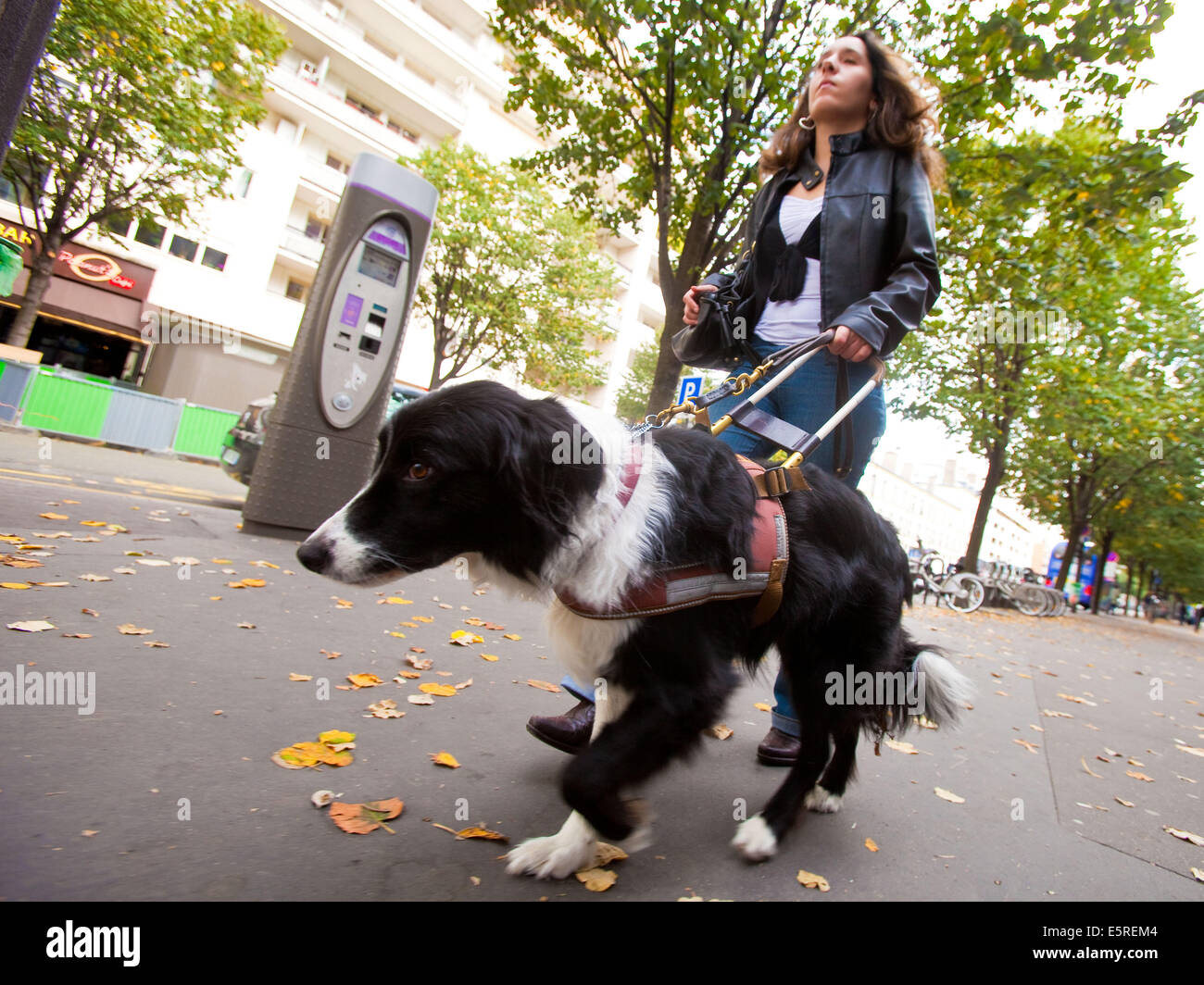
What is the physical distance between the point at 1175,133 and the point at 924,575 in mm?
11068

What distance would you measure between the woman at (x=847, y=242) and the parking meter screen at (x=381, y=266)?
422cm

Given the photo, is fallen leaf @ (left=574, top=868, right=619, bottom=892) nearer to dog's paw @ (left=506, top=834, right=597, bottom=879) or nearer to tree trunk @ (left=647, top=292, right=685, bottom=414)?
Result: dog's paw @ (left=506, top=834, right=597, bottom=879)

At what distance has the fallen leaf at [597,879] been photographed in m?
1.60

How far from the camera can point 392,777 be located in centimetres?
200

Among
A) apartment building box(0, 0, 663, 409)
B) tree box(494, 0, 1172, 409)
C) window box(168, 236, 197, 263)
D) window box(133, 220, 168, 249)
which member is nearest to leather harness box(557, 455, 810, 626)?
tree box(494, 0, 1172, 409)

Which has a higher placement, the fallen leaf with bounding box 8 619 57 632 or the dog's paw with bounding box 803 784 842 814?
the dog's paw with bounding box 803 784 842 814

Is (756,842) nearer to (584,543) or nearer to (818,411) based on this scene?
(584,543)

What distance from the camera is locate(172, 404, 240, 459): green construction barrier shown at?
14.4 m

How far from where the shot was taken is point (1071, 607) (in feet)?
99.6

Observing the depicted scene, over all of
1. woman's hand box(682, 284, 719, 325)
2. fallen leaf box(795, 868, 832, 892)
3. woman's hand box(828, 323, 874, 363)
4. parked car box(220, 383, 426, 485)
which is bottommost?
fallen leaf box(795, 868, 832, 892)

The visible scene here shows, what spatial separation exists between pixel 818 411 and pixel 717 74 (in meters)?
6.33

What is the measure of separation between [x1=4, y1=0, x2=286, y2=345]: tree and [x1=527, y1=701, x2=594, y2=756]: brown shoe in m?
16.6

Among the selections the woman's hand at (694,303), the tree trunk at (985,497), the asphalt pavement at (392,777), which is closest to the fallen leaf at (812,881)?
the asphalt pavement at (392,777)

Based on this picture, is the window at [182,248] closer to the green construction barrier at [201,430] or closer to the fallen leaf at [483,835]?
the green construction barrier at [201,430]
